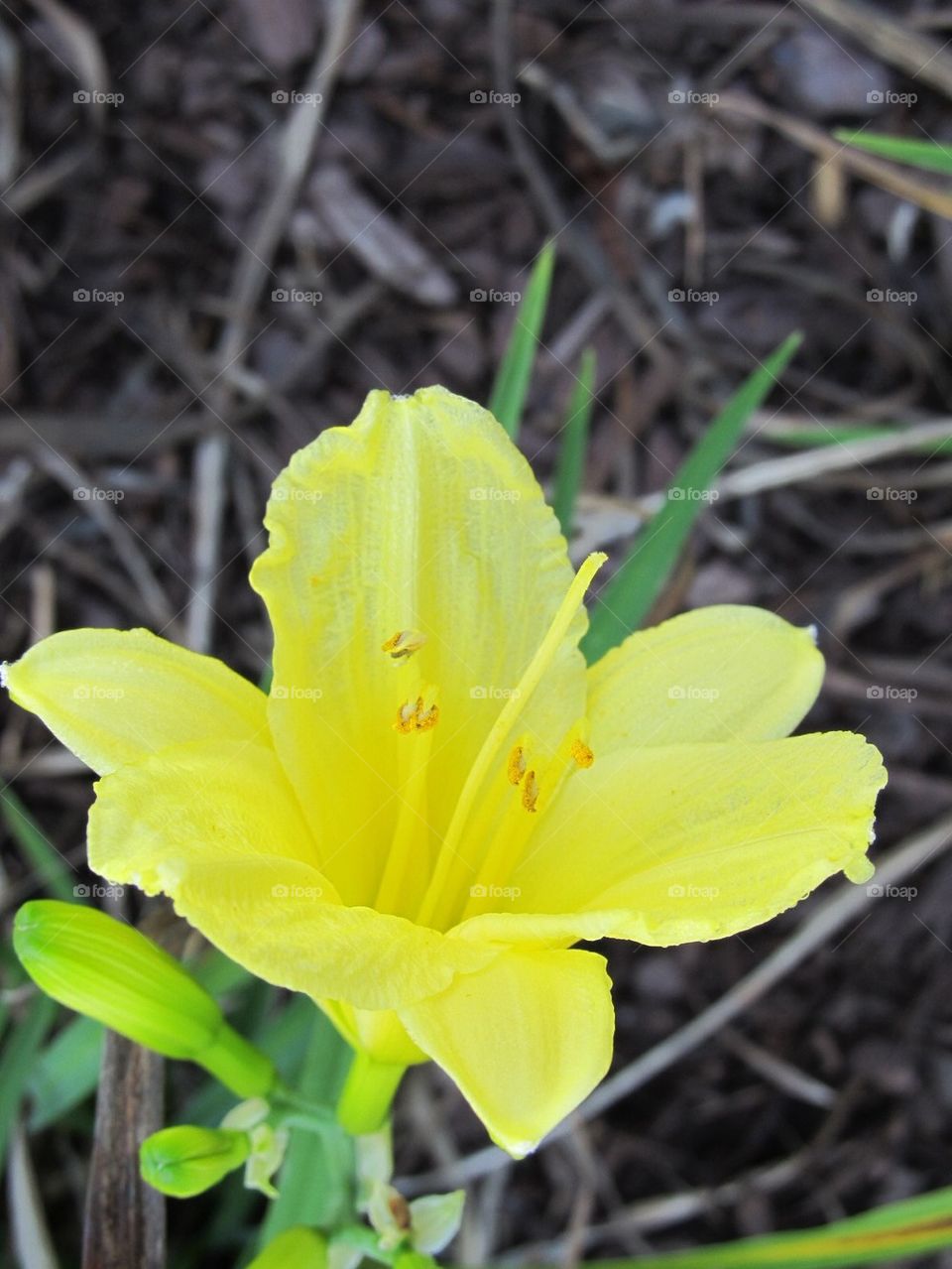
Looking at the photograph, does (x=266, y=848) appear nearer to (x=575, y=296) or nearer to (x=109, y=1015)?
(x=109, y=1015)

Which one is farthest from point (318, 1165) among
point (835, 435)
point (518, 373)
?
point (835, 435)

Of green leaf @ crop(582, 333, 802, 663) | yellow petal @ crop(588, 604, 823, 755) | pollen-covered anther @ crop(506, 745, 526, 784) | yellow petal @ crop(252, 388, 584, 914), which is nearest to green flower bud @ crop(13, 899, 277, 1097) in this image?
yellow petal @ crop(252, 388, 584, 914)

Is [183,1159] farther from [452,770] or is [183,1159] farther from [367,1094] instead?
[452,770]

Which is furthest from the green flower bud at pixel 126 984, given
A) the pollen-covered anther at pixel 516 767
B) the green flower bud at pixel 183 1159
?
the pollen-covered anther at pixel 516 767

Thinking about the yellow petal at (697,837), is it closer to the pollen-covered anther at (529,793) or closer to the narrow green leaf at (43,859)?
the pollen-covered anther at (529,793)

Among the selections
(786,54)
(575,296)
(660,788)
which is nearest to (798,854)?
(660,788)
